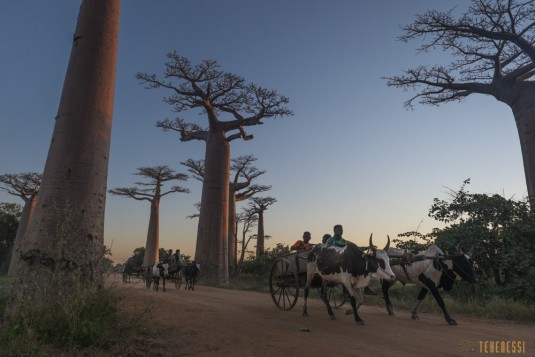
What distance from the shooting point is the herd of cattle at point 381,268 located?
19.8ft

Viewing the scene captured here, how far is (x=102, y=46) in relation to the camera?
6023 millimetres

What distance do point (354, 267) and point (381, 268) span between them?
419mm

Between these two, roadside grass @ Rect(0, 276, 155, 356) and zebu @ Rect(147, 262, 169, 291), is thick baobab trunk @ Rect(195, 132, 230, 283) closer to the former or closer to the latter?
zebu @ Rect(147, 262, 169, 291)

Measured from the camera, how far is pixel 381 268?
5996mm

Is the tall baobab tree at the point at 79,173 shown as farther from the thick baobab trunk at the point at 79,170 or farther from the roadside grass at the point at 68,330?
the roadside grass at the point at 68,330

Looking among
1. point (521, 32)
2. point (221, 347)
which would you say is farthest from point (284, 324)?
point (521, 32)

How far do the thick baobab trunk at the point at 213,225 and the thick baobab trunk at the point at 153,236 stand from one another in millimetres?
11710

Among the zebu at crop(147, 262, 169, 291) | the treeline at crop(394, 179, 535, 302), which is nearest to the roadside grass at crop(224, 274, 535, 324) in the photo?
the treeline at crop(394, 179, 535, 302)

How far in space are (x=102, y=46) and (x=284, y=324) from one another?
521 centimetres

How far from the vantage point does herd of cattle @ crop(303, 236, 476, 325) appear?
603 cm

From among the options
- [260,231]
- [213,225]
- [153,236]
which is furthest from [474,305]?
[153,236]

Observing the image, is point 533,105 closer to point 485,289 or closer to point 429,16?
point 429,16

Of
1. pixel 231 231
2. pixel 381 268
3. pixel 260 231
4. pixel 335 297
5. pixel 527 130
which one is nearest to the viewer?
pixel 381 268

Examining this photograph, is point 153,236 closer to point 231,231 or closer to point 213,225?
point 231,231
